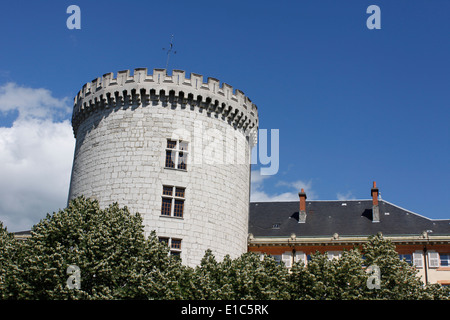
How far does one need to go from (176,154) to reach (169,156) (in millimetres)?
484

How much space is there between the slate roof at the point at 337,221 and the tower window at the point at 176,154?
17560 mm

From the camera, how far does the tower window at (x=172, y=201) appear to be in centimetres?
3500

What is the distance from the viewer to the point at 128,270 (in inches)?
1099

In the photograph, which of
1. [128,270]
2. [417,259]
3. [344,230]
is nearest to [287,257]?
[344,230]

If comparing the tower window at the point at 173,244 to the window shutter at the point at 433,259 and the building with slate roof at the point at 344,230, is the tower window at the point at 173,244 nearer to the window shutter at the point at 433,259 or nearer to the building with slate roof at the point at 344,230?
the building with slate roof at the point at 344,230

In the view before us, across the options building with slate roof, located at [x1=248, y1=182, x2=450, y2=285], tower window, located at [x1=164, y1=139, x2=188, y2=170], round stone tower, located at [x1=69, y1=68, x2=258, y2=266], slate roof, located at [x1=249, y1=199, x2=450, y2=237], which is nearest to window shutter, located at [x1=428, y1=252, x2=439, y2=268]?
building with slate roof, located at [x1=248, y1=182, x2=450, y2=285]

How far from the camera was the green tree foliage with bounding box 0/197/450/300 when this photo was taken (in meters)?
27.0

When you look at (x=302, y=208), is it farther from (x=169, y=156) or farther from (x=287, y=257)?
(x=169, y=156)

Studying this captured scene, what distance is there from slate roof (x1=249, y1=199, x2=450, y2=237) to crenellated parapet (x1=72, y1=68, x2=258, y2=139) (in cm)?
1642

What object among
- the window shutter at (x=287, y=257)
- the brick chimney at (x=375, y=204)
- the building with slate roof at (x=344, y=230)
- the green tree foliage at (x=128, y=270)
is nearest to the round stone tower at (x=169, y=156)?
the green tree foliage at (x=128, y=270)

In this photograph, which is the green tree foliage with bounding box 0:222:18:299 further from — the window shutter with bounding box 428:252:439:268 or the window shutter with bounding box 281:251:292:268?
the window shutter with bounding box 428:252:439:268

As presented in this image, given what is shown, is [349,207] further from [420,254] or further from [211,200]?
[211,200]
